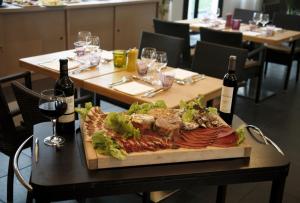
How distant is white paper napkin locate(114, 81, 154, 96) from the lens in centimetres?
210

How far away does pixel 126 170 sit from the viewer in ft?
3.84

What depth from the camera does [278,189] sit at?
1.29m

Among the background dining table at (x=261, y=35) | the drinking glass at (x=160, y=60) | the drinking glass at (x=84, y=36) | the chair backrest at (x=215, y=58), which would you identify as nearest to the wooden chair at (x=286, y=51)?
the background dining table at (x=261, y=35)

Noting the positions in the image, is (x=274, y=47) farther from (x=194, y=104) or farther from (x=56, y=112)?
(x=56, y=112)

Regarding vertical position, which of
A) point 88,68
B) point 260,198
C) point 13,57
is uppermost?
point 88,68

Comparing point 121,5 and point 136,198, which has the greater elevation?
point 121,5

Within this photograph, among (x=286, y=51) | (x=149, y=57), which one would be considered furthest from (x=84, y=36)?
(x=286, y=51)

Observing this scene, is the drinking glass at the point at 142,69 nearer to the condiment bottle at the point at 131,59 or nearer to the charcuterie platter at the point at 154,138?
the condiment bottle at the point at 131,59

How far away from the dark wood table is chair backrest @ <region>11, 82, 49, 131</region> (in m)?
0.75

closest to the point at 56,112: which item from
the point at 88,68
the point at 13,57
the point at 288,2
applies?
the point at 88,68

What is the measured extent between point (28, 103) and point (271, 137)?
2.11m

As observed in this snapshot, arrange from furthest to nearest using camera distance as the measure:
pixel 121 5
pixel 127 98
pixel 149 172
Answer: pixel 121 5 → pixel 127 98 → pixel 149 172

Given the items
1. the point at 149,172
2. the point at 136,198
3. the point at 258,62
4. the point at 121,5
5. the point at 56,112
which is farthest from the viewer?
the point at 121,5

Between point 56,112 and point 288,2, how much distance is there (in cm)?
675
